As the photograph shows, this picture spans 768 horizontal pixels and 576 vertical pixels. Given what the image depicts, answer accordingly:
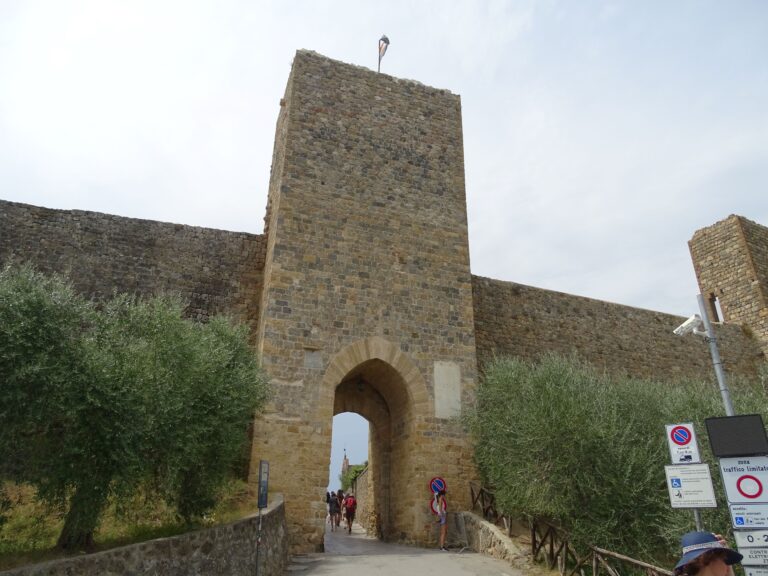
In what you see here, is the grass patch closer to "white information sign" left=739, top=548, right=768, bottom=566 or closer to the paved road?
the paved road

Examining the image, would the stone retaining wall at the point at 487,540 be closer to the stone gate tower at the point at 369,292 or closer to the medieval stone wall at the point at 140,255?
the stone gate tower at the point at 369,292

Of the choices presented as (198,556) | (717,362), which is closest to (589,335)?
(717,362)

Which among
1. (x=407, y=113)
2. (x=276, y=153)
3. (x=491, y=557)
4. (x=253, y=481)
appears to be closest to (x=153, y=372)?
(x=253, y=481)

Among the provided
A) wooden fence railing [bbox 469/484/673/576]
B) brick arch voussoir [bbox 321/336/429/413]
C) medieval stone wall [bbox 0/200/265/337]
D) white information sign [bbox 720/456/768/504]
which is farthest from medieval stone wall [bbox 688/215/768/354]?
white information sign [bbox 720/456/768/504]

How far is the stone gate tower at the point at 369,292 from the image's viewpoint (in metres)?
11.0

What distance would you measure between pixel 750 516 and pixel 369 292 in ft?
26.8

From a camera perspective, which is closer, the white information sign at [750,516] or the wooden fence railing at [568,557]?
the white information sign at [750,516]

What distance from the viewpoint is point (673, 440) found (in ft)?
20.4

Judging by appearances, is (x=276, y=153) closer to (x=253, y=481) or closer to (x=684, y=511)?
(x=253, y=481)

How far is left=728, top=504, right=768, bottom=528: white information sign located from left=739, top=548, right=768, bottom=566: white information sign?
0.19 m

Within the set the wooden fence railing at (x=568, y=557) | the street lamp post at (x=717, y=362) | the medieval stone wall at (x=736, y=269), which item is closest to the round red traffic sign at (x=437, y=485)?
the wooden fence railing at (x=568, y=557)

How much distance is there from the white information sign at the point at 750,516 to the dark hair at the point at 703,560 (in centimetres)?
295

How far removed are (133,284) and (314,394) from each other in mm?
4269

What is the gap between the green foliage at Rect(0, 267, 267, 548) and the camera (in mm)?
6391
